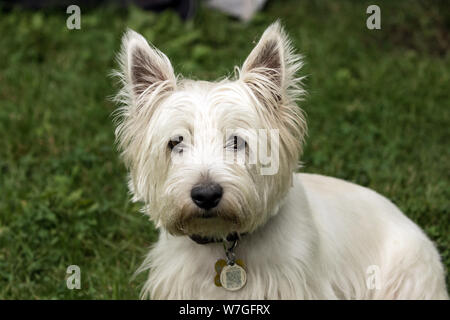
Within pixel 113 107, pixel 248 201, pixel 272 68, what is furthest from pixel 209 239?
pixel 113 107

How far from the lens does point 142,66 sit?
9.82 ft

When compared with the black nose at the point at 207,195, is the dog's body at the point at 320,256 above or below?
below

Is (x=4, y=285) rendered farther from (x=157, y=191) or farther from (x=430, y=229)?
(x=430, y=229)

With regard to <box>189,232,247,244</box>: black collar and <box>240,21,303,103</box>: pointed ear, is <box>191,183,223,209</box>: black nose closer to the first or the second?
<box>189,232,247,244</box>: black collar

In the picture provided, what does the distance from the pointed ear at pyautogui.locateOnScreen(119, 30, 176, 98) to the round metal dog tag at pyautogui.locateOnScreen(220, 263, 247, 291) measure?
95 cm

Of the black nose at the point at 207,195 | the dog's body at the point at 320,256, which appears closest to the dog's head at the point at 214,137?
the black nose at the point at 207,195

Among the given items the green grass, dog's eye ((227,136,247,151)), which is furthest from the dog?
the green grass

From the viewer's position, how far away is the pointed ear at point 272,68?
2859 millimetres

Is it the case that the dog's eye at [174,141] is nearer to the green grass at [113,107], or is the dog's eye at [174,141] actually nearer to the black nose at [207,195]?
the black nose at [207,195]

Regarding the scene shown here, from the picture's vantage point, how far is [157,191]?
2.98m

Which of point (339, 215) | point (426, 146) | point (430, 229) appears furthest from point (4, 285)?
point (426, 146)

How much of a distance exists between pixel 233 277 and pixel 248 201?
51 centimetres

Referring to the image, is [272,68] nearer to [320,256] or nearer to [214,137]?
[214,137]

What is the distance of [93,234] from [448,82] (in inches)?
148
